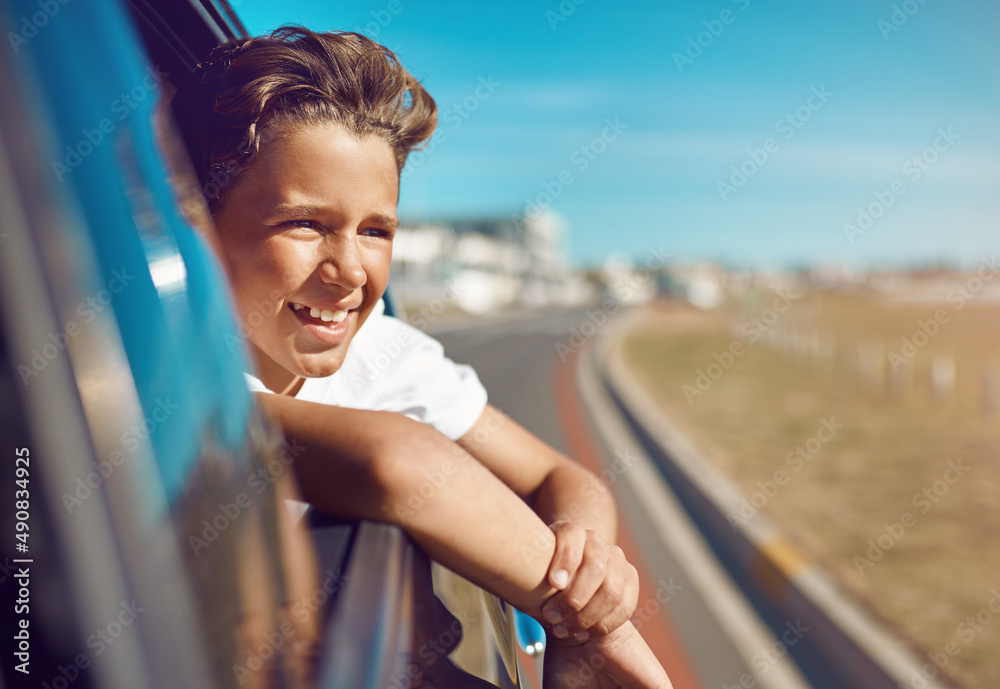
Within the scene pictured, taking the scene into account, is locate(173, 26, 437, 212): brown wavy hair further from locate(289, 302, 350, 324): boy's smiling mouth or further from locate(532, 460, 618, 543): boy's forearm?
locate(532, 460, 618, 543): boy's forearm

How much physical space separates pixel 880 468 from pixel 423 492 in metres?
7.36

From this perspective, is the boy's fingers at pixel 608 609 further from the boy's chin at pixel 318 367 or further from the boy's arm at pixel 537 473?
the boy's chin at pixel 318 367

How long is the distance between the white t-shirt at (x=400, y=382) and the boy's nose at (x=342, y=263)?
7.0 inches

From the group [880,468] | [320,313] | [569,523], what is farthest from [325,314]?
[880,468]

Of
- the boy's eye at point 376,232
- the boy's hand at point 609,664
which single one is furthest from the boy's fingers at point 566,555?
the boy's eye at point 376,232

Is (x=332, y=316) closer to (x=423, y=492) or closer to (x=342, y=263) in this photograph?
(x=342, y=263)

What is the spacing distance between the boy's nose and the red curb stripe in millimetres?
599

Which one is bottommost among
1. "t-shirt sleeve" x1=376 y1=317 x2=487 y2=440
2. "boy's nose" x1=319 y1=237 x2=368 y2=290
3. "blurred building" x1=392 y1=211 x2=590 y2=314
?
"t-shirt sleeve" x1=376 y1=317 x2=487 y2=440

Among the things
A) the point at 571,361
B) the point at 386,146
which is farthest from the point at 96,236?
the point at 571,361

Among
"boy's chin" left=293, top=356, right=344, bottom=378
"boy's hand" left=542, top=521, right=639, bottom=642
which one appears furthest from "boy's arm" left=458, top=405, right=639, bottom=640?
"boy's chin" left=293, top=356, right=344, bottom=378

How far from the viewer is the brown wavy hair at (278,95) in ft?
3.31

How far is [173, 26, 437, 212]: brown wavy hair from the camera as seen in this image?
1.01 m

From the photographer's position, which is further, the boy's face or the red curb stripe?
the red curb stripe

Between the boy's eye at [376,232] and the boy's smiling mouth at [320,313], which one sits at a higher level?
the boy's eye at [376,232]
